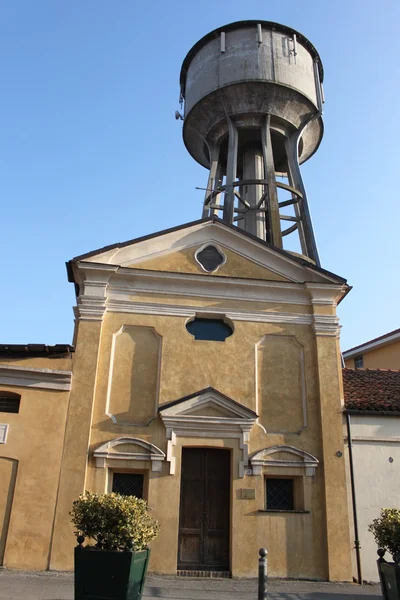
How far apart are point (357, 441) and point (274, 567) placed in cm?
336

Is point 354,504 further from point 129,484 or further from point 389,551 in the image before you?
point 129,484

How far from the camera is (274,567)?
442 inches

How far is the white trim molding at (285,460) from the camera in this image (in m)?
11.9

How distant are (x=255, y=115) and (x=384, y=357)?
1156 centimetres

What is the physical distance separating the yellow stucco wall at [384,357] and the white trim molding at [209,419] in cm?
1228

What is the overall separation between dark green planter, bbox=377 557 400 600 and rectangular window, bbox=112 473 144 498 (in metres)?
5.42

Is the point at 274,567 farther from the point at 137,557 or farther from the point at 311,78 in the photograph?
the point at 311,78

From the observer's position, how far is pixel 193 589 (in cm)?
993

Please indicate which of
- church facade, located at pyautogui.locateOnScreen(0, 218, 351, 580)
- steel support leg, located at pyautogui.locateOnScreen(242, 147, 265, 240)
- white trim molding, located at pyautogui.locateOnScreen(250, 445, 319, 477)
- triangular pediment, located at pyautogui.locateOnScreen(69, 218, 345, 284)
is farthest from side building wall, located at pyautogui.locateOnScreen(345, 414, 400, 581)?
steel support leg, located at pyautogui.locateOnScreen(242, 147, 265, 240)

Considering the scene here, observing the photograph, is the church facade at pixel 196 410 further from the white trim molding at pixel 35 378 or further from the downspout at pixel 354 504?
the downspout at pixel 354 504

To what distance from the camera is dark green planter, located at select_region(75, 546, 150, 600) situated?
24.8 feet

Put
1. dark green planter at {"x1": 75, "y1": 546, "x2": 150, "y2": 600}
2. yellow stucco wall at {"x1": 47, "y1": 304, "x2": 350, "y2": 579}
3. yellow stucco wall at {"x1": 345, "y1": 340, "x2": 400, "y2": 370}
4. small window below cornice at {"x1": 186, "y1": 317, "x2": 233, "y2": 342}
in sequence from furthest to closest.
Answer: yellow stucco wall at {"x1": 345, "y1": 340, "x2": 400, "y2": 370} < small window below cornice at {"x1": 186, "y1": 317, "x2": 233, "y2": 342} < yellow stucco wall at {"x1": 47, "y1": 304, "x2": 350, "y2": 579} < dark green planter at {"x1": 75, "y1": 546, "x2": 150, "y2": 600}

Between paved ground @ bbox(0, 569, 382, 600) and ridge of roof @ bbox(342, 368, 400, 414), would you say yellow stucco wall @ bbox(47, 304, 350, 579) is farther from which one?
ridge of roof @ bbox(342, 368, 400, 414)

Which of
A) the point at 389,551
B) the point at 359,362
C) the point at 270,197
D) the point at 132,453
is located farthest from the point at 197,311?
the point at 359,362
